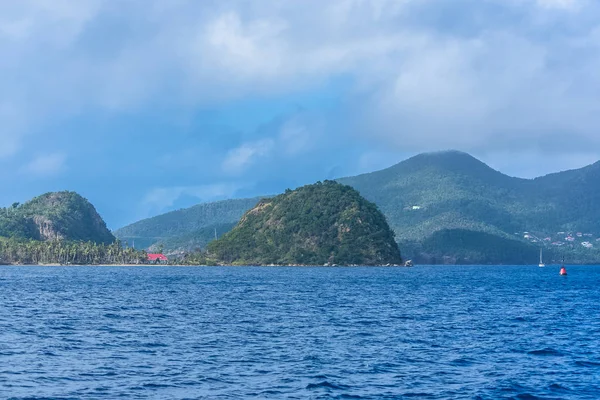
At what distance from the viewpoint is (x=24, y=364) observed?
59.3m

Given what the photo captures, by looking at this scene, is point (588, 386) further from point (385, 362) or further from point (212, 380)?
point (212, 380)

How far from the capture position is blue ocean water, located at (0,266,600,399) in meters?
52.0

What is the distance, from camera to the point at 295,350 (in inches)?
2687

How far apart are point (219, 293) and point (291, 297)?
18178 mm

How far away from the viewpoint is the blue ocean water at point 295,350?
5197 centimetres

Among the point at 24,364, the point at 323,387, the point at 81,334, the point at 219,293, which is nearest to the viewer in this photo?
the point at 323,387

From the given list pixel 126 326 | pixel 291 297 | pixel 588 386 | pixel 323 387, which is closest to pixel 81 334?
pixel 126 326

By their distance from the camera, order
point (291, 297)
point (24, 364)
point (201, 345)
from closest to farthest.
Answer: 1. point (24, 364)
2. point (201, 345)
3. point (291, 297)

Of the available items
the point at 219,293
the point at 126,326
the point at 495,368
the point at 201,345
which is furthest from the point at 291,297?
the point at 495,368

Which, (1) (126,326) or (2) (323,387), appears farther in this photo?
(1) (126,326)

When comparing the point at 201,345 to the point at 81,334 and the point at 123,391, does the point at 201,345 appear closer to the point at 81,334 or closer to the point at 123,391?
the point at 81,334

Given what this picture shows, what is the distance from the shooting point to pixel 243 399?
48.2 meters

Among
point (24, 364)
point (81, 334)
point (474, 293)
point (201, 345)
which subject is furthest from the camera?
point (474, 293)

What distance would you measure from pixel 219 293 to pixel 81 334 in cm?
7119
